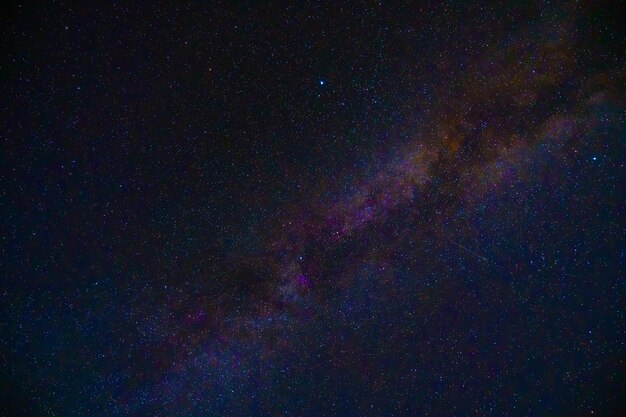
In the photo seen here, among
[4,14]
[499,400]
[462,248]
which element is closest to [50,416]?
[4,14]

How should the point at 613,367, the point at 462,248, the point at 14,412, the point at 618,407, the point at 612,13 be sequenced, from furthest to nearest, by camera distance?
the point at 618,407 < the point at 613,367 < the point at 462,248 < the point at 14,412 < the point at 612,13

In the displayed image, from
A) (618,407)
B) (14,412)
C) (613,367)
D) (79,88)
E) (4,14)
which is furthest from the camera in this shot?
(618,407)

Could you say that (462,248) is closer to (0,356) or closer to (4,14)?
(4,14)

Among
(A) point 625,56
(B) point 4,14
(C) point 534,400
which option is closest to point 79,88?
(B) point 4,14

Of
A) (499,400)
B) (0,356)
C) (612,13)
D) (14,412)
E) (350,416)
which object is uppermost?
(0,356)

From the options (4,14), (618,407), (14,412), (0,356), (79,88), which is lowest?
(618,407)

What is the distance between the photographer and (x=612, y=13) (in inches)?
168

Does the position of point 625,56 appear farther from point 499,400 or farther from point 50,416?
point 50,416

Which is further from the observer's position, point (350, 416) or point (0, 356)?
point (350, 416)

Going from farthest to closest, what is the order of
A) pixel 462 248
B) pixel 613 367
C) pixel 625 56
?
pixel 613 367, pixel 462 248, pixel 625 56

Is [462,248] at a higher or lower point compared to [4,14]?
lower

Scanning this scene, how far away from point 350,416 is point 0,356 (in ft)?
20.2

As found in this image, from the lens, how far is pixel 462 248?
5.60 m

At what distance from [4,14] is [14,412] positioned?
19.8 feet
